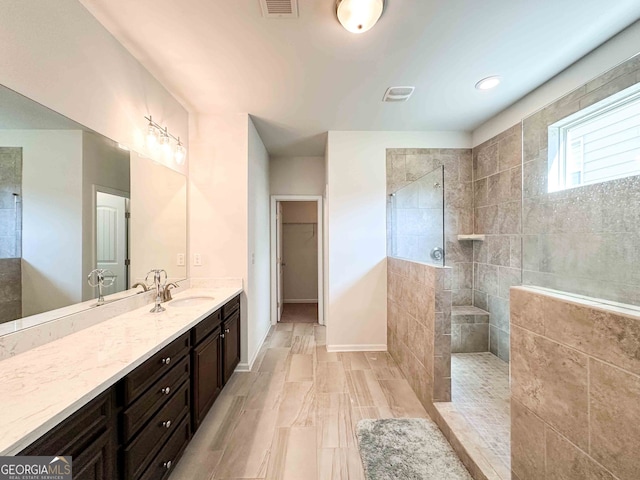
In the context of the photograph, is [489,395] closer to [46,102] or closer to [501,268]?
[501,268]

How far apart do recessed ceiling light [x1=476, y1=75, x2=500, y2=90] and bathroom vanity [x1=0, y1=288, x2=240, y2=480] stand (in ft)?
9.47

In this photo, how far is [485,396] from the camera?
2.09 m

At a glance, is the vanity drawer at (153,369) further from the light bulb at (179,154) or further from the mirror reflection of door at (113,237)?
the light bulb at (179,154)

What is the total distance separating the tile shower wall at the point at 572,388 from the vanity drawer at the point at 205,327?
5.88ft

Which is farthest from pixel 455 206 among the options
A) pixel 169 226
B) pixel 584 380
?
pixel 169 226

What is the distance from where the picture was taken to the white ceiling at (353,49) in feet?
4.83

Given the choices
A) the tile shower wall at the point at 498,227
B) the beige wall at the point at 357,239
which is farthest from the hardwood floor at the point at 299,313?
the tile shower wall at the point at 498,227

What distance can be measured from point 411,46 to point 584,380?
6.66ft

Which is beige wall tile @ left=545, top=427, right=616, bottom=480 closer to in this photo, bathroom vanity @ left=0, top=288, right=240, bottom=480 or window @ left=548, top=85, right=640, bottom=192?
window @ left=548, top=85, right=640, bottom=192

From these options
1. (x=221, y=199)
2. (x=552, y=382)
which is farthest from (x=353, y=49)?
(x=552, y=382)

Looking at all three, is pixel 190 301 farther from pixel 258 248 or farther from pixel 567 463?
pixel 567 463

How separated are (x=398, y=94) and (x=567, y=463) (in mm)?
2582

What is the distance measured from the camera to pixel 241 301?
263 cm

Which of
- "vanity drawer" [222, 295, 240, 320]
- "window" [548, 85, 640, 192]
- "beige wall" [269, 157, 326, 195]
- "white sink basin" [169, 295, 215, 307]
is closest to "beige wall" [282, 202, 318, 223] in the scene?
"beige wall" [269, 157, 326, 195]
